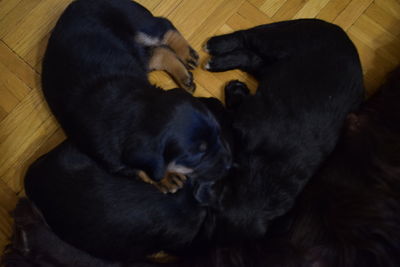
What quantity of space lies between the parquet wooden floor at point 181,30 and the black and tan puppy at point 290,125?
31 centimetres

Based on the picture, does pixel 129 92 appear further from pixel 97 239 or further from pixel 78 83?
pixel 97 239

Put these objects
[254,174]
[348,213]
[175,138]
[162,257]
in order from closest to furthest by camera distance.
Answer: [175,138]
[348,213]
[254,174]
[162,257]

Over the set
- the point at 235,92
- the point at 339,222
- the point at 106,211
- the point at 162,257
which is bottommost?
the point at 162,257

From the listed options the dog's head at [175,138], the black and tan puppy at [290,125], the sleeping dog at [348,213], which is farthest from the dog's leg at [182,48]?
the sleeping dog at [348,213]

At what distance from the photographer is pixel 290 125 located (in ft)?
4.75

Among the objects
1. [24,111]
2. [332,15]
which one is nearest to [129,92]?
[24,111]

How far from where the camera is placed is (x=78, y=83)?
4.90 feet

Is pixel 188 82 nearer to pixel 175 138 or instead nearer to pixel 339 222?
pixel 175 138

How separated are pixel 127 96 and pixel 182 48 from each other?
1.53 ft

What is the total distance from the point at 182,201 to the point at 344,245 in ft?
1.86

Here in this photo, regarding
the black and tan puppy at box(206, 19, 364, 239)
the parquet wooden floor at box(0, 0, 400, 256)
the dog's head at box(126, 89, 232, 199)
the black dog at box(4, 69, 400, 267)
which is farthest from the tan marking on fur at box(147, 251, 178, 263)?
the parquet wooden floor at box(0, 0, 400, 256)

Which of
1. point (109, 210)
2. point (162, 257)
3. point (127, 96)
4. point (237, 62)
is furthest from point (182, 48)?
point (162, 257)

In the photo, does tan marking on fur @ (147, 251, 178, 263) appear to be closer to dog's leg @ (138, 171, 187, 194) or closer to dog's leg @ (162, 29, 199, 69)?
dog's leg @ (138, 171, 187, 194)

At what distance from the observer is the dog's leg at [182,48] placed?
5.68ft
